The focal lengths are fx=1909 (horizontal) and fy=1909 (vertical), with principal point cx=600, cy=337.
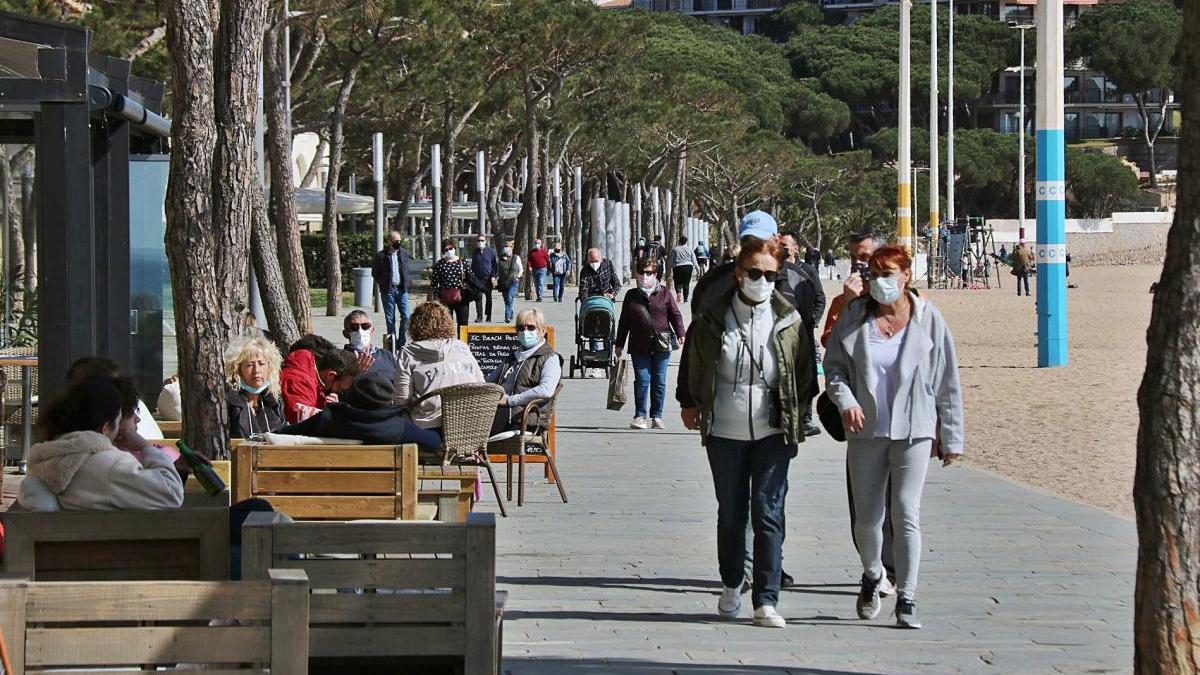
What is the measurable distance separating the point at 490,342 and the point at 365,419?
497 centimetres

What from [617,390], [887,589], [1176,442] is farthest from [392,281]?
[1176,442]

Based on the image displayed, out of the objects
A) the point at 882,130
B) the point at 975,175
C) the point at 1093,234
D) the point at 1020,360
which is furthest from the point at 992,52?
the point at 1020,360

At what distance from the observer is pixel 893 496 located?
735 cm

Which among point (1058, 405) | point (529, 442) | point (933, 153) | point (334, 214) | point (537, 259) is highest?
point (933, 153)

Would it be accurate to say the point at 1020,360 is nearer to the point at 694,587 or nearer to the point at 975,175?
the point at 694,587

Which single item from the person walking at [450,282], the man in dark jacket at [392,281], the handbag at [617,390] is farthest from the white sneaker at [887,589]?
the man in dark jacket at [392,281]

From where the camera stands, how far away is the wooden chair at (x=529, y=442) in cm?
1063

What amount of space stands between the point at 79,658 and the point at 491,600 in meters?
1.07

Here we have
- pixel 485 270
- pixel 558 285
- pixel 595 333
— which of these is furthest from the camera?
pixel 558 285

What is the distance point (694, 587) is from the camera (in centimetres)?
813

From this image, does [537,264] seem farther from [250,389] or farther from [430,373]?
[250,389]

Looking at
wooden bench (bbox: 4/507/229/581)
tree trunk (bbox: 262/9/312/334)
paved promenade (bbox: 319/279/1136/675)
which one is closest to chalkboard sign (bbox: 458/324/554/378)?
paved promenade (bbox: 319/279/1136/675)

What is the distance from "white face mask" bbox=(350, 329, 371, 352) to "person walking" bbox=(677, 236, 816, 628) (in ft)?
16.9

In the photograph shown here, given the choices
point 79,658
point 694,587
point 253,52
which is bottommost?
point 694,587
